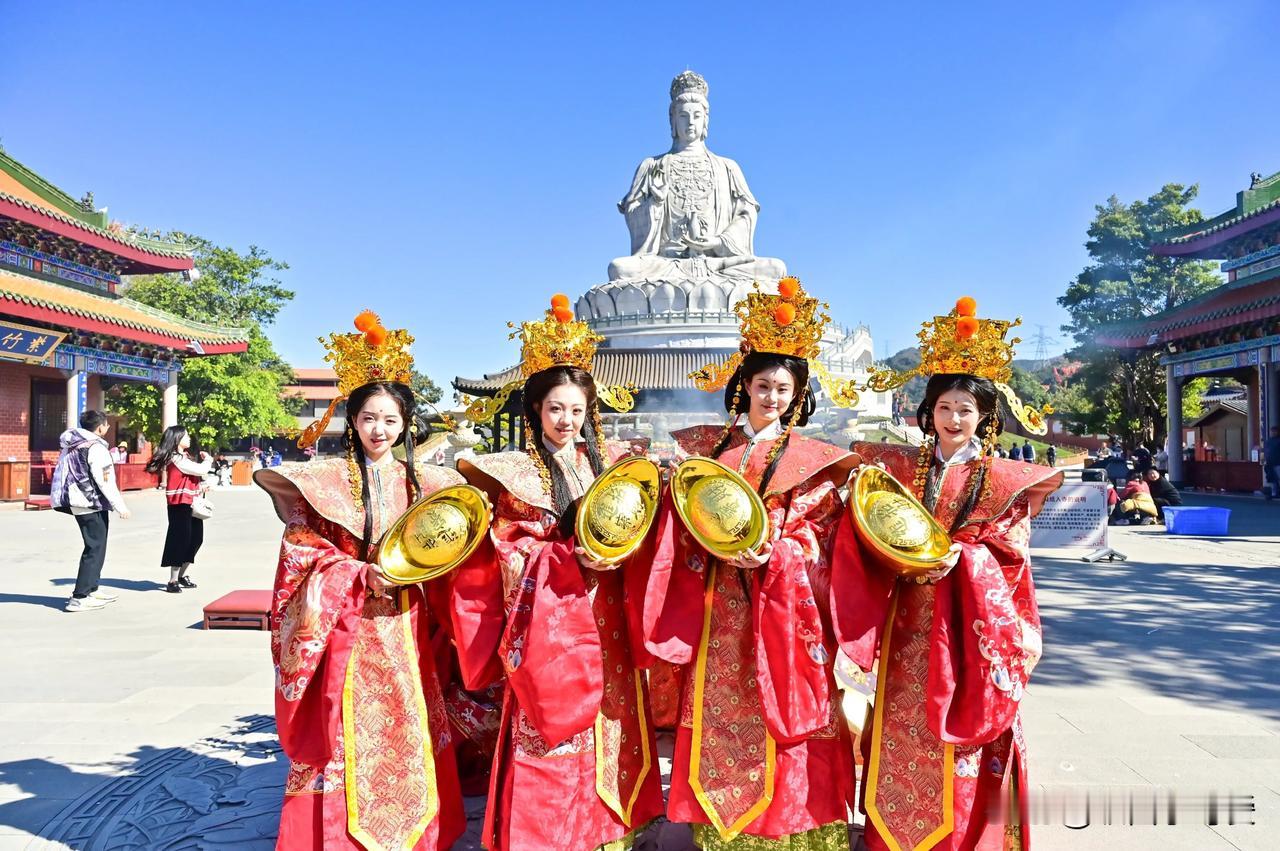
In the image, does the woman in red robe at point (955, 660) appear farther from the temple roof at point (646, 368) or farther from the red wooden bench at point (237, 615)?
the temple roof at point (646, 368)

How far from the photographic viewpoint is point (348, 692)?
264 cm

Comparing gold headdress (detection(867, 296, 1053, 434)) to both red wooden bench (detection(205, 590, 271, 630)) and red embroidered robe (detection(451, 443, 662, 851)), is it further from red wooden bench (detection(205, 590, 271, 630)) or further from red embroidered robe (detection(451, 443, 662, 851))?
red wooden bench (detection(205, 590, 271, 630))

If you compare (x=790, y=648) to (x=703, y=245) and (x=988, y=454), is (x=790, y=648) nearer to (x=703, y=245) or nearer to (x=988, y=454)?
(x=988, y=454)

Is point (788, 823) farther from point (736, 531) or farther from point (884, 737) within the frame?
point (736, 531)

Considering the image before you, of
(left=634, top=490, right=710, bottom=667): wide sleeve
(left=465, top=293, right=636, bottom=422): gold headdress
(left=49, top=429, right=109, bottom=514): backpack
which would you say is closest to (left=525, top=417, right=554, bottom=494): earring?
(left=465, top=293, right=636, bottom=422): gold headdress

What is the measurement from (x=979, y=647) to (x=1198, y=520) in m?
12.0

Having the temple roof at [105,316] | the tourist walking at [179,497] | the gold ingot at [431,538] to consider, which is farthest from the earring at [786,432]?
the temple roof at [105,316]

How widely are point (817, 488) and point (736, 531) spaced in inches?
18.1

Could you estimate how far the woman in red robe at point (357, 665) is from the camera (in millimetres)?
2570

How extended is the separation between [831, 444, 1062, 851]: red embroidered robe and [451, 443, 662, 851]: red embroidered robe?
0.78 metres

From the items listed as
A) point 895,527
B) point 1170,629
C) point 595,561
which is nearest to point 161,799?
point 595,561

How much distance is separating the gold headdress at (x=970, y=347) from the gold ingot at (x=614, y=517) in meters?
1.22

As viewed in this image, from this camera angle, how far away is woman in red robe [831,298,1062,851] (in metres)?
2.46

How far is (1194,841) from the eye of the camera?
2945 millimetres
